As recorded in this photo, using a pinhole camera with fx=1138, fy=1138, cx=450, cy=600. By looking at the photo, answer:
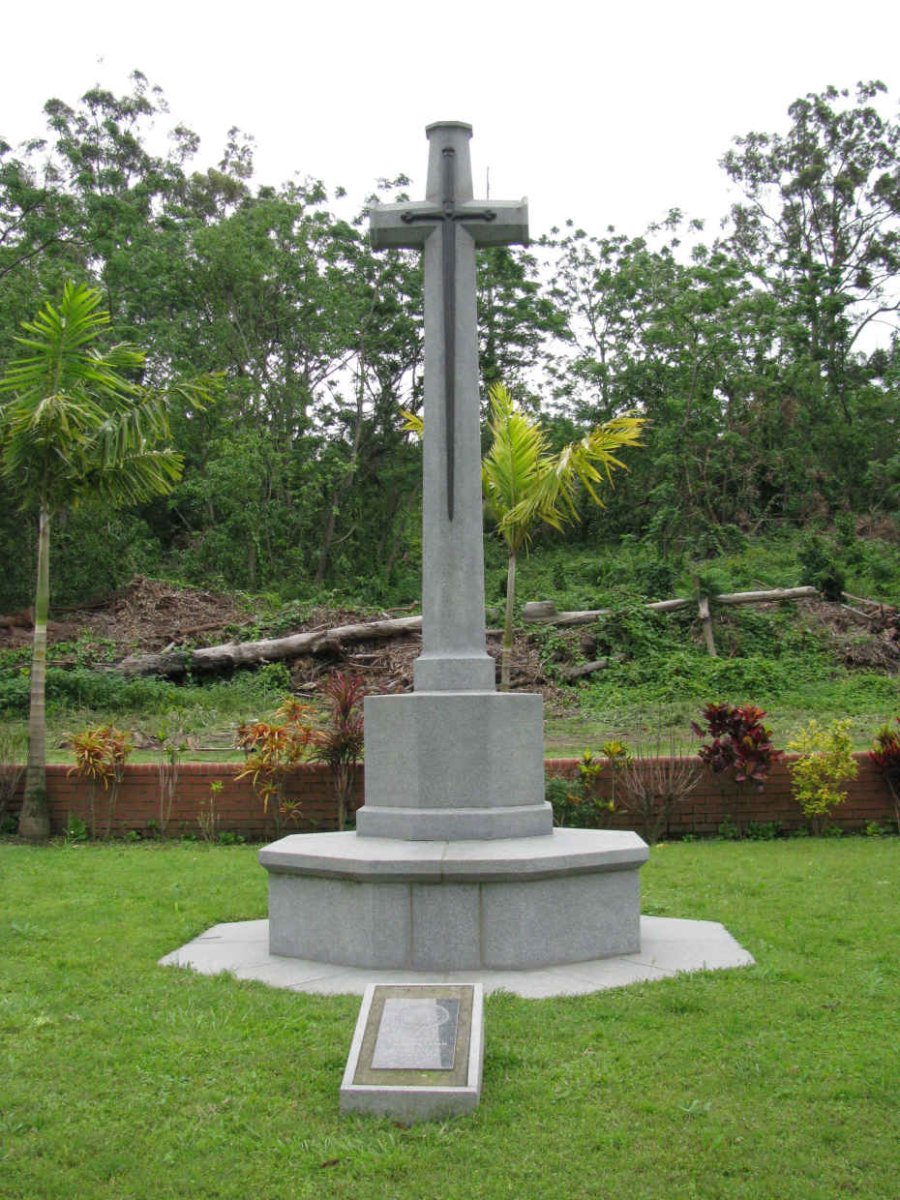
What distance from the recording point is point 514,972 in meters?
5.47

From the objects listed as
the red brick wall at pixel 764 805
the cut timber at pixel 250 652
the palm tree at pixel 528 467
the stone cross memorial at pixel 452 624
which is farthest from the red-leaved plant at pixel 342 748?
the cut timber at pixel 250 652

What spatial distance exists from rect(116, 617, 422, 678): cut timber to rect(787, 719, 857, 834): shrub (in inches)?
288

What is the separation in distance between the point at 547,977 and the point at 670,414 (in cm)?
2033

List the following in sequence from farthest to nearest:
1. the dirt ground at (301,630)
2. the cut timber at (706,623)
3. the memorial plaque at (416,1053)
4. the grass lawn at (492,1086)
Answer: the cut timber at (706,623), the dirt ground at (301,630), the memorial plaque at (416,1053), the grass lawn at (492,1086)

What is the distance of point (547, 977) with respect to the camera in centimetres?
536

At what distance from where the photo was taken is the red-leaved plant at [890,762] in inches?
380

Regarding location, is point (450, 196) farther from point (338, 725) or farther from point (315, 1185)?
point (315, 1185)

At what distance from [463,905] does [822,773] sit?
5.12 metres

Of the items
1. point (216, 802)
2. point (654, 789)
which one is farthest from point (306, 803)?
point (654, 789)

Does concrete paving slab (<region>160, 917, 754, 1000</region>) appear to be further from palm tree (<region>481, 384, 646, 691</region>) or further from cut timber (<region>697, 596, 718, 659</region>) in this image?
cut timber (<region>697, 596, 718, 659</region>)

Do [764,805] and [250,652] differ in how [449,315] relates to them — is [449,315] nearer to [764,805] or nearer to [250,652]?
[764,805]

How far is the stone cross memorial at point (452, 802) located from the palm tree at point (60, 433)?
3926 millimetres

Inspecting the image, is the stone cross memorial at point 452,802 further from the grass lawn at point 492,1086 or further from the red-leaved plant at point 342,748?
the red-leaved plant at point 342,748

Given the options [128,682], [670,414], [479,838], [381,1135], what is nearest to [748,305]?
[670,414]
